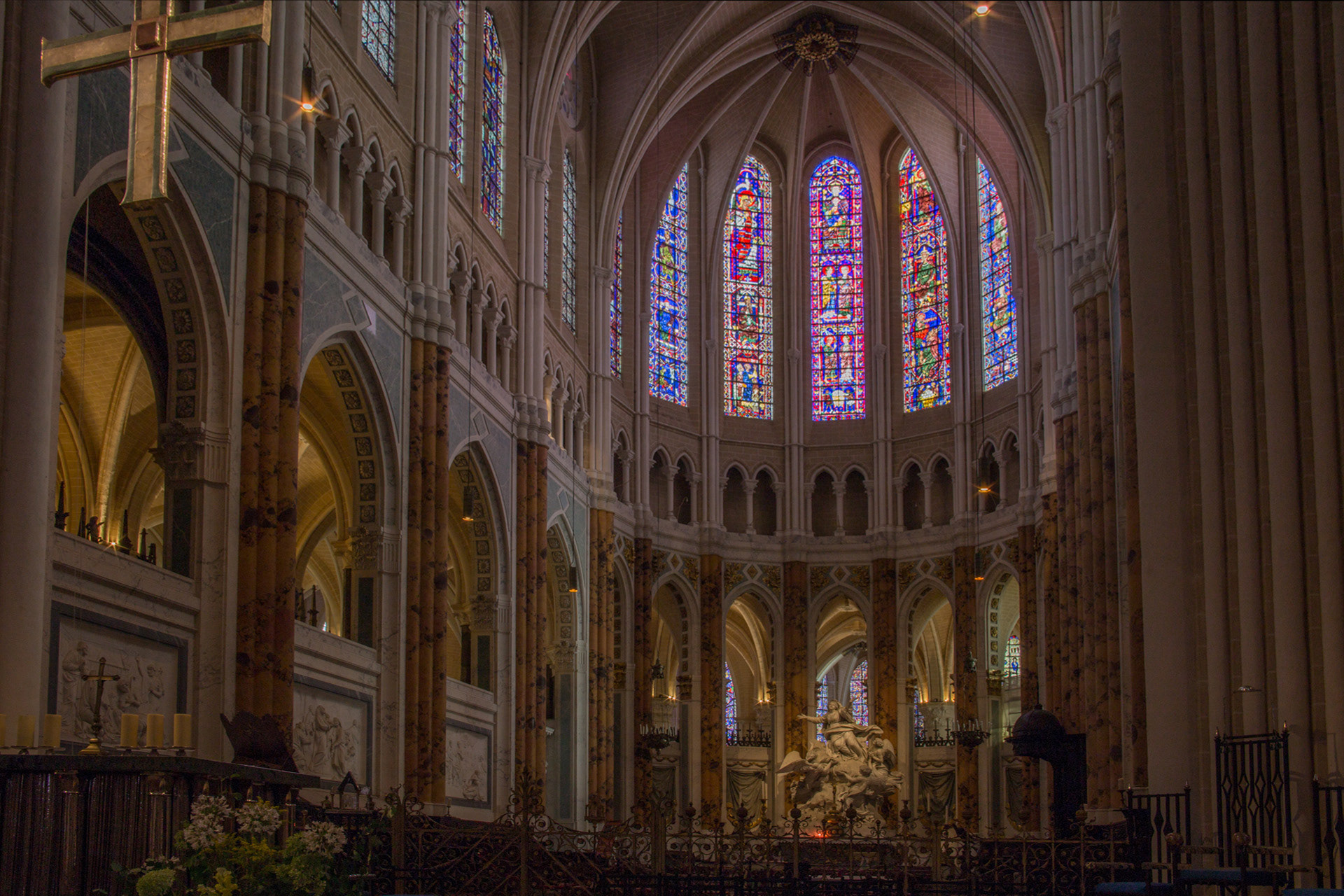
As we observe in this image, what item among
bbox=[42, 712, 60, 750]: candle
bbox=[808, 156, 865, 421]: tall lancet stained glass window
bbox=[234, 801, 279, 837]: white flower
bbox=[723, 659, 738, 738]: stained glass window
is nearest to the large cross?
bbox=[42, 712, 60, 750]: candle

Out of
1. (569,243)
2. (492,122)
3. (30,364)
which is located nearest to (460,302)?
(492,122)

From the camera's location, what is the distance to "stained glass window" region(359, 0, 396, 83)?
21031 mm

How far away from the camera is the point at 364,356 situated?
19812 millimetres

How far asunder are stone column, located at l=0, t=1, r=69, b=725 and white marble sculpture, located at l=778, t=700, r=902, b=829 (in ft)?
63.3

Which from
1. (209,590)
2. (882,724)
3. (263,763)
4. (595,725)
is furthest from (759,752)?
(263,763)

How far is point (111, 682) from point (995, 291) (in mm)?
26067

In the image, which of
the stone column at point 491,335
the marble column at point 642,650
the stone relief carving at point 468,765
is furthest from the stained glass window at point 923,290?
the stone relief carving at point 468,765

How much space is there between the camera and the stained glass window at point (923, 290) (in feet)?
122

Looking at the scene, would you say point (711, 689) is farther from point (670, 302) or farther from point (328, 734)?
point (328, 734)

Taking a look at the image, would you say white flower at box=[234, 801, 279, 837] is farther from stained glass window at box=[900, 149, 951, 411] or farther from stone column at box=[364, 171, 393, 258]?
stained glass window at box=[900, 149, 951, 411]

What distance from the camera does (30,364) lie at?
11414mm

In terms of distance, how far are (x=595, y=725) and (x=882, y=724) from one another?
7.98m

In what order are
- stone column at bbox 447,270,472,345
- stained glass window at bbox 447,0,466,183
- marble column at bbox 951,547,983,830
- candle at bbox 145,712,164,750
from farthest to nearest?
marble column at bbox 951,547,983,830, stained glass window at bbox 447,0,466,183, stone column at bbox 447,270,472,345, candle at bbox 145,712,164,750

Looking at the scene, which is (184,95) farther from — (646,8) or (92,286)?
(646,8)
